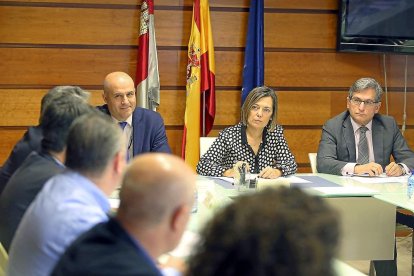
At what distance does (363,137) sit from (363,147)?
8 centimetres

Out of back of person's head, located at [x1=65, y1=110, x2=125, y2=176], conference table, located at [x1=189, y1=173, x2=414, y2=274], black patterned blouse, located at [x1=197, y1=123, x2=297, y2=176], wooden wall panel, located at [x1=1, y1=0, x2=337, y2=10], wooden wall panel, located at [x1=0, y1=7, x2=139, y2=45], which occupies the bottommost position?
conference table, located at [x1=189, y1=173, x2=414, y2=274]

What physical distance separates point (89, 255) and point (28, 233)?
0.58 metres

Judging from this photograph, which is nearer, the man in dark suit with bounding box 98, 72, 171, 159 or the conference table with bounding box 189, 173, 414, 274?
the conference table with bounding box 189, 173, 414, 274

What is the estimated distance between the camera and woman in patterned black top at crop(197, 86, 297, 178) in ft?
14.7

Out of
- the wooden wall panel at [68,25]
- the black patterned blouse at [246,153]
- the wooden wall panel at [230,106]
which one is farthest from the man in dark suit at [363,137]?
the wooden wall panel at [68,25]

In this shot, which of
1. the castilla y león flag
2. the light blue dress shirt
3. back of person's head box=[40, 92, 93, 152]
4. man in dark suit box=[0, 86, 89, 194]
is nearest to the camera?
the light blue dress shirt

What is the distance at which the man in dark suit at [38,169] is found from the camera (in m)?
2.31

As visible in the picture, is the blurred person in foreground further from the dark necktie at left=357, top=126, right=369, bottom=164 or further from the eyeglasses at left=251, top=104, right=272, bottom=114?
the dark necktie at left=357, top=126, right=369, bottom=164

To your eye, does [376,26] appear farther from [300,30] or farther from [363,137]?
[363,137]

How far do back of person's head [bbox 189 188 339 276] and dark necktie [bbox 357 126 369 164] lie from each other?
12.3 feet

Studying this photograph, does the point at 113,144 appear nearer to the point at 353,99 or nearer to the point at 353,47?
the point at 353,99

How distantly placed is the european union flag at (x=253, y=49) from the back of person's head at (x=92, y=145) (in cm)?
385

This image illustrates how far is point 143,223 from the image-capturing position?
145 centimetres

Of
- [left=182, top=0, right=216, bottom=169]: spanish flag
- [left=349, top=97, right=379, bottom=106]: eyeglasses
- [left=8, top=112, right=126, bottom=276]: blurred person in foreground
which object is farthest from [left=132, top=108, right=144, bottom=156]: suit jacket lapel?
[left=8, top=112, right=126, bottom=276]: blurred person in foreground
